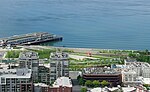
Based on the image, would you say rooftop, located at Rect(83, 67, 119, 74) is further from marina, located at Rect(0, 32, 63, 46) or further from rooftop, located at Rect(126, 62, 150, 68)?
marina, located at Rect(0, 32, 63, 46)

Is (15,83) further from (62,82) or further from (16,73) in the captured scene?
(62,82)

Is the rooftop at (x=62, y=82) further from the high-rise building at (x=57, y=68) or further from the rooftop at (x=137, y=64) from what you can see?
the rooftop at (x=137, y=64)

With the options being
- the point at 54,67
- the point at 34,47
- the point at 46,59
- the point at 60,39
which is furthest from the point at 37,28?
the point at 54,67

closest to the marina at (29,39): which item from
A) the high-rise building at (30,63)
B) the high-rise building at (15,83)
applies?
the high-rise building at (30,63)

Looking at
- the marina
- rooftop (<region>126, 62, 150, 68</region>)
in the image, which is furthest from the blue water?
rooftop (<region>126, 62, 150, 68</region>)

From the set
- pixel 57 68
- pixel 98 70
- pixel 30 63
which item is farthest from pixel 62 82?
pixel 98 70

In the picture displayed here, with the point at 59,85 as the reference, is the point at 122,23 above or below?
above

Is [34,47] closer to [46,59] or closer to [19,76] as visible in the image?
[46,59]
